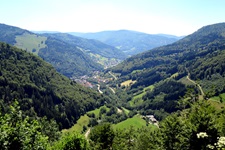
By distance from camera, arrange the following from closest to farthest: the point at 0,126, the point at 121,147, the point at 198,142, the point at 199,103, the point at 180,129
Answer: the point at 0,126, the point at 198,142, the point at 180,129, the point at 199,103, the point at 121,147

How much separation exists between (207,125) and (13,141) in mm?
32232

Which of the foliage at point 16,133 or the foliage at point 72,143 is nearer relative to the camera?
→ the foliage at point 16,133

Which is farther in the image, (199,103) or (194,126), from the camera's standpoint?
(199,103)

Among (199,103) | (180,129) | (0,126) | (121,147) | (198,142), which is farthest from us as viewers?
(121,147)

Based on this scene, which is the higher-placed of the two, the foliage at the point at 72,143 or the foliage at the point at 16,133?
the foliage at the point at 16,133

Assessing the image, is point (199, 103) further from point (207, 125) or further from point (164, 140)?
point (207, 125)

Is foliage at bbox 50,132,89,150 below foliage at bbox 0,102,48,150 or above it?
below

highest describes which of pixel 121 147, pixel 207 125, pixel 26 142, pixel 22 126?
pixel 22 126

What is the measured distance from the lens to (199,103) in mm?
61844

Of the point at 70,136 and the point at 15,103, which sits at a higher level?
the point at 15,103

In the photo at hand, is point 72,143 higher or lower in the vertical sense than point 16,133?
lower

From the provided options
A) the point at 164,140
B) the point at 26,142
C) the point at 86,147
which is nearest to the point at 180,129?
the point at 164,140

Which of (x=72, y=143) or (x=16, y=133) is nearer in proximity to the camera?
(x=16, y=133)

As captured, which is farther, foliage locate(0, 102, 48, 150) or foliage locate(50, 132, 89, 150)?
foliage locate(50, 132, 89, 150)
